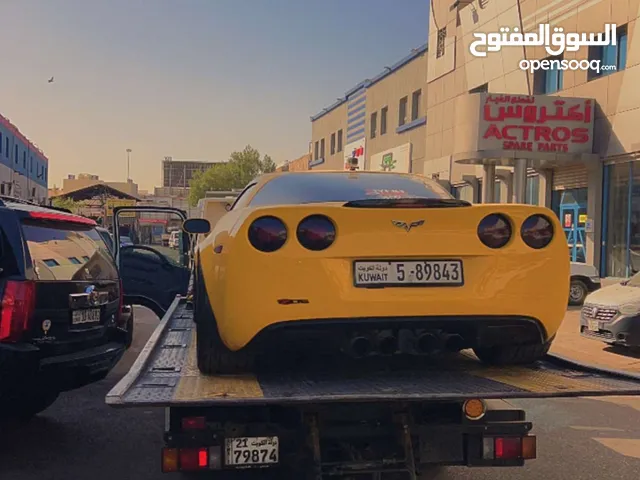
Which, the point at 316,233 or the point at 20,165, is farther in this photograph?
the point at 20,165

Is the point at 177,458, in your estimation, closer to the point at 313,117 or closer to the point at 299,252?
the point at 299,252

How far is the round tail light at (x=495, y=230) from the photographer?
353cm

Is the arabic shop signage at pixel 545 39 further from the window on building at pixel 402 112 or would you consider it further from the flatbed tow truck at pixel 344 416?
the flatbed tow truck at pixel 344 416

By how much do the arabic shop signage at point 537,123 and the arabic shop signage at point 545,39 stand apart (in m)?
1.68

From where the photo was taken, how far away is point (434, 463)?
3.37m

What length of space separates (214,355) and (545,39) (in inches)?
743

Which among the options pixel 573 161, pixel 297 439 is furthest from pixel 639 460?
pixel 573 161

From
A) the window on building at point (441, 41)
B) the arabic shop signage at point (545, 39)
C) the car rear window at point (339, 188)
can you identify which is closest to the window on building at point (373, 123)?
the window on building at point (441, 41)

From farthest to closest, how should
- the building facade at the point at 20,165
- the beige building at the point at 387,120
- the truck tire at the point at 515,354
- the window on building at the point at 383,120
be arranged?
1. the building facade at the point at 20,165
2. the window on building at the point at 383,120
3. the beige building at the point at 387,120
4. the truck tire at the point at 515,354

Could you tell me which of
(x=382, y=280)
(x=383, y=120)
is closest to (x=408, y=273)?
(x=382, y=280)

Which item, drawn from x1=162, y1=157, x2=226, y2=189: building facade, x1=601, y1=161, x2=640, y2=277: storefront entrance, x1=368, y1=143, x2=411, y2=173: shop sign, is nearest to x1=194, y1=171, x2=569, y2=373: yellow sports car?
x1=601, y1=161, x2=640, y2=277: storefront entrance

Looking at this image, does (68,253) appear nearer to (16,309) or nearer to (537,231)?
(16,309)

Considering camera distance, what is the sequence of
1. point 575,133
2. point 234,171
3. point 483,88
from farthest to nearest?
1. point 234,171
2. point 483,88
3. point 575,133

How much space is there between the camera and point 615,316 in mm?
8969
